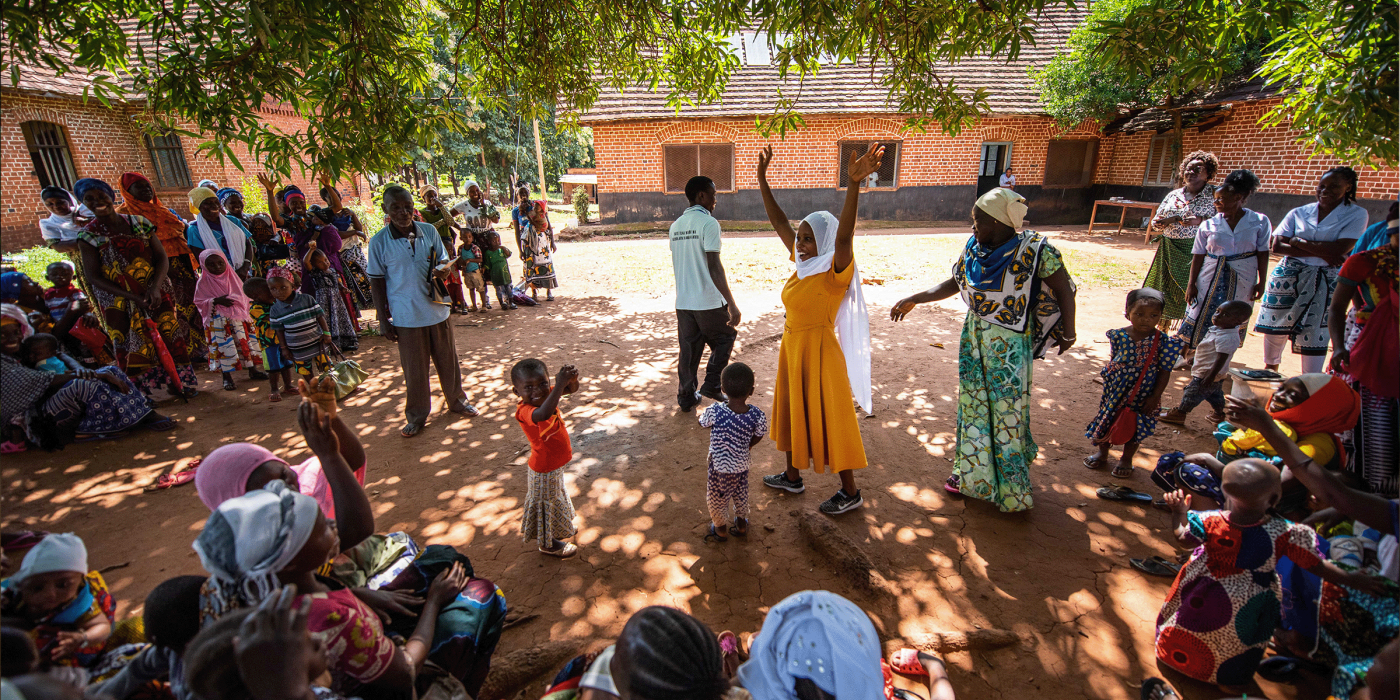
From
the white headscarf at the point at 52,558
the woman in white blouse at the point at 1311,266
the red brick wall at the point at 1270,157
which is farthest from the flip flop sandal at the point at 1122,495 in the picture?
the red brick wall at the point at 1270,157

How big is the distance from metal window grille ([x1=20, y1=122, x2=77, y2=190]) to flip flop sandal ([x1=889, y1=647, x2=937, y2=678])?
63.1ft

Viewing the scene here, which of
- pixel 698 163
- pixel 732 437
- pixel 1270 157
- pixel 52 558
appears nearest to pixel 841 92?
pixel 698 163

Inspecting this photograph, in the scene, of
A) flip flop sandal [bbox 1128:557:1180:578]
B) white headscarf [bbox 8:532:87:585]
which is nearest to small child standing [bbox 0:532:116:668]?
white headscarf [bbox 8:532:87:585]

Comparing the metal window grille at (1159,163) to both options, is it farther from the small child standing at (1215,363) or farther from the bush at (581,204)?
the bush at (581,204)

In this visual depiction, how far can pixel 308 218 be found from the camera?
6.46 m

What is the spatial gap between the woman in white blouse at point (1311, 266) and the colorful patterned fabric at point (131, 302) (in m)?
9.27

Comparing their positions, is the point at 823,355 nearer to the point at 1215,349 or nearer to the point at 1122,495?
the point at 1122,495

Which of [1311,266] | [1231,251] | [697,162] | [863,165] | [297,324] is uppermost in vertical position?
[697,162]

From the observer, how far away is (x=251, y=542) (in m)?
1.40

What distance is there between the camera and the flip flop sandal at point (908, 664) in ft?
7.55

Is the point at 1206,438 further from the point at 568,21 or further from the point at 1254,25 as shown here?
the point at 568,21

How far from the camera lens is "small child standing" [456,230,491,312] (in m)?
8.04

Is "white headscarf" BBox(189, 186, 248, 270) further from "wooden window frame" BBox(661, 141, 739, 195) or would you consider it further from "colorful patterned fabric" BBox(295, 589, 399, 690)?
"wooden window frame" BBox(661, 141, 739, 195)

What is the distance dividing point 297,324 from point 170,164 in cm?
1580
